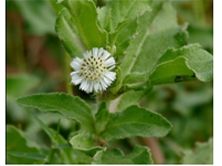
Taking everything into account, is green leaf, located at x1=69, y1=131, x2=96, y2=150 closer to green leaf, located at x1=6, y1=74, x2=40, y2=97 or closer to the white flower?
the white flower

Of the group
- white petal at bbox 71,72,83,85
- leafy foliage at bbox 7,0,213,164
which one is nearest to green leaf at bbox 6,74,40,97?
leafy foliage at bbox 7,0,213,164

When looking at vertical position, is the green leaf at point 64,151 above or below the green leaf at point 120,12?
below

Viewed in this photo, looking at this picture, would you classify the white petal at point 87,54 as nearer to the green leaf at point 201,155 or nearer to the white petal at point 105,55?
the white petal at point 105,55

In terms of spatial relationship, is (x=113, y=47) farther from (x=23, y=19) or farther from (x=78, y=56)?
(x=23, y=19)

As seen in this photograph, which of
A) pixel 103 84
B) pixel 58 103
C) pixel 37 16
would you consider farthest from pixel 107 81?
pixel 37 16

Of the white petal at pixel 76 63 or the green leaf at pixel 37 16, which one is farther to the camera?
the green leaf at pixel 37 16

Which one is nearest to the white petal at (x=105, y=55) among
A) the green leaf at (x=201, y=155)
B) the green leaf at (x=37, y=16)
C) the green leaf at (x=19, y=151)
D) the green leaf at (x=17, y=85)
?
the green leaf at (x=19, y=151)
